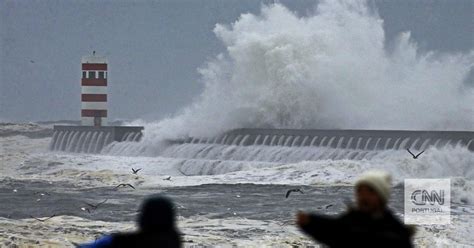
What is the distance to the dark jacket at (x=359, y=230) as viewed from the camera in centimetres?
277

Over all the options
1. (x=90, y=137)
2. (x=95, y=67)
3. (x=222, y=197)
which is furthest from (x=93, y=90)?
(x=222, y=197)

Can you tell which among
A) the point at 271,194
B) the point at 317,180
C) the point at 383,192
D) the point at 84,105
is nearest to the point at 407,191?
Result: the point at 271,194

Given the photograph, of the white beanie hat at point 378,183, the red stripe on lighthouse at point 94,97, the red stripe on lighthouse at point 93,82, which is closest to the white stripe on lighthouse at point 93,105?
the red stripe on lighthouse at point 94,97

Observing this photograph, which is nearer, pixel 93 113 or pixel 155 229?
pixel 155 229

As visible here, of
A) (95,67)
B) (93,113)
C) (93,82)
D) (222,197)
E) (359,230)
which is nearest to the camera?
(359,230)

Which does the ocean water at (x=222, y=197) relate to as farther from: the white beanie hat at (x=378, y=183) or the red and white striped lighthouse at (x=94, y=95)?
the red and white striped lighthouse at (x=94, y=95)

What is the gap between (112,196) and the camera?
19.5 m

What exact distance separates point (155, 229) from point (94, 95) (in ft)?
130

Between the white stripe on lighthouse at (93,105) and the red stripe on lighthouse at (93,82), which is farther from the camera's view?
the red stripe on lighthouse at (93,82)

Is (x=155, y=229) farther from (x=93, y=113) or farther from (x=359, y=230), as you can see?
(x=93, y=113)

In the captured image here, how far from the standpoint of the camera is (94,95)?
138ft

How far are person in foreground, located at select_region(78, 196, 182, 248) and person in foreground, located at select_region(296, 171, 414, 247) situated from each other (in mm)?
371

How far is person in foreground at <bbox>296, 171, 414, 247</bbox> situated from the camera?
2793 millimetres

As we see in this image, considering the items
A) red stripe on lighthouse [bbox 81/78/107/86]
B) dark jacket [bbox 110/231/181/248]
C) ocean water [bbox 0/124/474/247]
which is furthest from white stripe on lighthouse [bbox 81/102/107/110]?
dark jacket [bbox 110/231/181/248]
